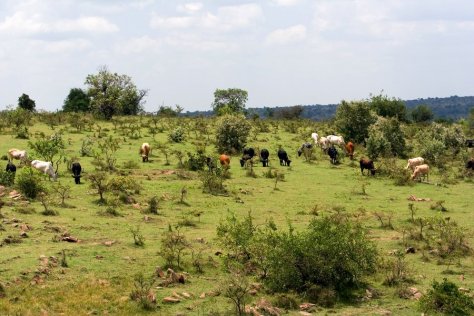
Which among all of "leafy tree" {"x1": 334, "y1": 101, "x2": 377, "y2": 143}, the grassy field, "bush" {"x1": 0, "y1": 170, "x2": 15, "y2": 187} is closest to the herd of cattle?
the grassy field

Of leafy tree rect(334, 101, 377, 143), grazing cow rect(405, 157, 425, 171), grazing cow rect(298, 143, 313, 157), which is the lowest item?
grazing cow rect(405, 157, 425, 171)

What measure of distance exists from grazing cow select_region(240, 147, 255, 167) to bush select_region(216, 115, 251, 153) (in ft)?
5.50

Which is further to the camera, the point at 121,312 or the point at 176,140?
the point at 176,140

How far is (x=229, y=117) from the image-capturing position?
113 ft

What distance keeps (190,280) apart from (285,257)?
2.25m

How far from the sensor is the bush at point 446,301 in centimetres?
1207

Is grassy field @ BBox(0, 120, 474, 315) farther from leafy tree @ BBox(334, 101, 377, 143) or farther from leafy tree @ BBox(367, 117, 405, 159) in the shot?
leafy tree @ BBox(334, 101, 377, 143)

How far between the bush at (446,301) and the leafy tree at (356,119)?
86.0ft

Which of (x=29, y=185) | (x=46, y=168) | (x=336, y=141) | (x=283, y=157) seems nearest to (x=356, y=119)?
(x=336, y=141)

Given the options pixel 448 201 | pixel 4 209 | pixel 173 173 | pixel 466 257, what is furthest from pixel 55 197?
pixel 448 201

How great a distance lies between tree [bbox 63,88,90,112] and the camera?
7012 cm

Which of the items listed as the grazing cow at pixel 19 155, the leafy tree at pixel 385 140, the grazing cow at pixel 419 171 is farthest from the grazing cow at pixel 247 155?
the grazing cow at pixel 19 155

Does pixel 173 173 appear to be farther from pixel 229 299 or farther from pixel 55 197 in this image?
A: pixel 229 299

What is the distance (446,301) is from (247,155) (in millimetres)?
19564
